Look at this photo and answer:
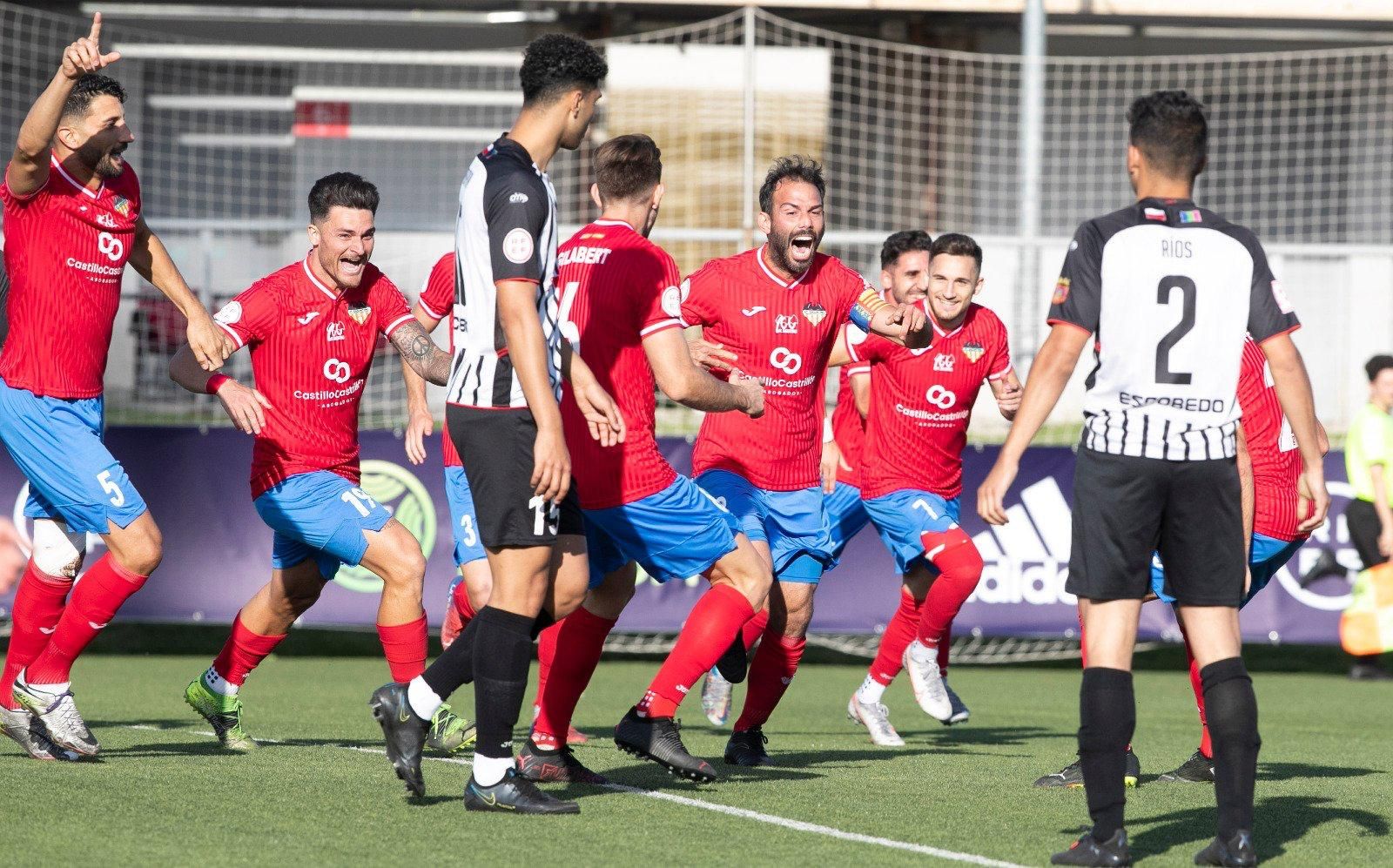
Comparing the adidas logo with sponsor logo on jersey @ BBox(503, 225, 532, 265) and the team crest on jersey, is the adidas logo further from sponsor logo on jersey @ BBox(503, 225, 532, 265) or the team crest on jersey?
sponsor logo on jersey @ BBox(503, 225, 532, 265)

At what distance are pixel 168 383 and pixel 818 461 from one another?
6760 mm

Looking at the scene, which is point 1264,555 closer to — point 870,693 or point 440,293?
point 870,693

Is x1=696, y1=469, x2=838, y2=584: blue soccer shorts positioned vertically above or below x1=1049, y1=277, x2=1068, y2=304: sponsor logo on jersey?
below

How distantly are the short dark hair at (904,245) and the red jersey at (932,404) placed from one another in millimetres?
623

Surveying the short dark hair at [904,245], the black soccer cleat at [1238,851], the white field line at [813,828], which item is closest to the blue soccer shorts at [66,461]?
the white field line at [813,828]

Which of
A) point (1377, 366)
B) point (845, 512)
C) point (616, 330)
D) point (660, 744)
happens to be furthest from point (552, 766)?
point (1377, 366)

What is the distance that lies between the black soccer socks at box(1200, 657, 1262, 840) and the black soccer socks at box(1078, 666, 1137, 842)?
0.83 feet

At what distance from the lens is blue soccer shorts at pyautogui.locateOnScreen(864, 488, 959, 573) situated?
814cm

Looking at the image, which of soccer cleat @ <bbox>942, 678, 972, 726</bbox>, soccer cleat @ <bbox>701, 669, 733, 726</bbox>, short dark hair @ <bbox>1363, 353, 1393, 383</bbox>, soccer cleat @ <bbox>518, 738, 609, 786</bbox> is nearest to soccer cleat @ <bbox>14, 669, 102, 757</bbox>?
soccer cleat @ <bbox>518, 738, 609, 786</bbox>

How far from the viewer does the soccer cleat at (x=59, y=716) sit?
627 centimetres

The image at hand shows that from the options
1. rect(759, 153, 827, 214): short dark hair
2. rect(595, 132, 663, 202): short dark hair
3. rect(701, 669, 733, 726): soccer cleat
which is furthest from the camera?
rect(701, 669, 733, 726): soccer cleat

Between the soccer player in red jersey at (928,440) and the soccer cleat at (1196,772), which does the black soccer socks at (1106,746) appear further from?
the soccer player in red jersey at (928,440)

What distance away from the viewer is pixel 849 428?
941 centimetres

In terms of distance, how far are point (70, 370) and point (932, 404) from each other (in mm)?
4036
